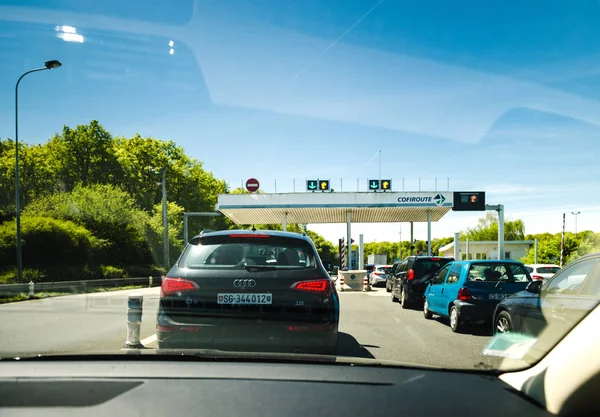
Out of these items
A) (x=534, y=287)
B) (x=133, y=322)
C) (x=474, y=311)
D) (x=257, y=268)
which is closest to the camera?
(x=534, y=287)

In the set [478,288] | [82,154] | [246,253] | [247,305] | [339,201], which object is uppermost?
[82,154]

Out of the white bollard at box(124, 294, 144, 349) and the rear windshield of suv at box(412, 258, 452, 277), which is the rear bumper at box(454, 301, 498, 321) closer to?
the rear windshield of suv at box(412, 258, 452, 277)

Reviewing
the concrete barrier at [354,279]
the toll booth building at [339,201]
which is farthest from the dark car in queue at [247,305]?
the toll booth building at [339,201]

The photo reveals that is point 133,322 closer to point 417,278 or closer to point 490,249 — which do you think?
point 417,278

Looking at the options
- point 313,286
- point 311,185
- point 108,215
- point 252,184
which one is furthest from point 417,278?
point 108,215

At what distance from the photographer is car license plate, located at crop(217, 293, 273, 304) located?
524cm

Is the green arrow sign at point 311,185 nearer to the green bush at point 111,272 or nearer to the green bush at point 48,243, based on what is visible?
the green bush at point 111,272

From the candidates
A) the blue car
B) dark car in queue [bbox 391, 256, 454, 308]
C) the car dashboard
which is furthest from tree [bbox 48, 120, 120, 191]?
the car dashboard

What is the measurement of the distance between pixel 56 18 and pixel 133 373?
203 inches

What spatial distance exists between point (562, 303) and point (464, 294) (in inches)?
325

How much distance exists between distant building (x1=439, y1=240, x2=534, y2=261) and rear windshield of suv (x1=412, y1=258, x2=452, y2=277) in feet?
81.3

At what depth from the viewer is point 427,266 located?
16.7m

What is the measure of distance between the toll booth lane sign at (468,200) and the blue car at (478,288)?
92.8 feet

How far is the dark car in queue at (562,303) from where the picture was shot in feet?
8.18
